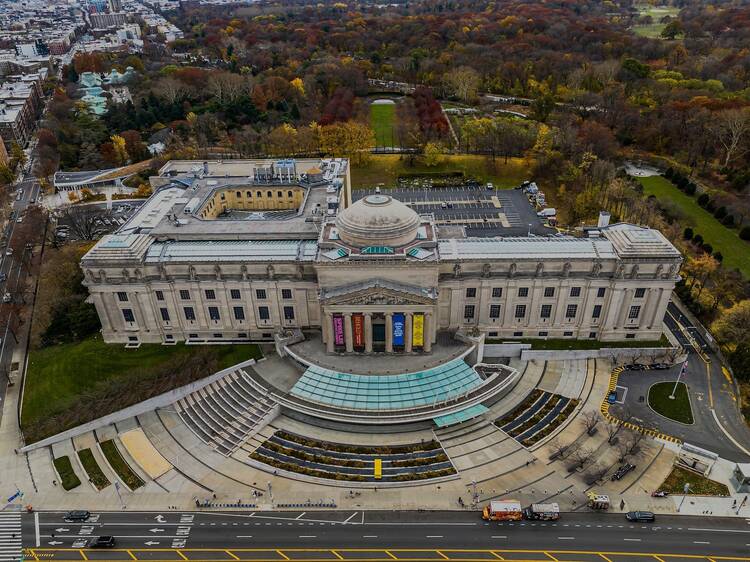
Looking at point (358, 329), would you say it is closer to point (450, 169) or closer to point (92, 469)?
point (92, 469)

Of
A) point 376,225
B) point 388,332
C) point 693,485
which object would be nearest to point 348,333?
point 388,332

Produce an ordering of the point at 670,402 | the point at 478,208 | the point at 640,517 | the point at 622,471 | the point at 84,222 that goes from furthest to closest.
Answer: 1. the point at 478,208
2. the point at 84,222
3. the point at 670,402
4. the point at 622,471
5. the point at 640,517

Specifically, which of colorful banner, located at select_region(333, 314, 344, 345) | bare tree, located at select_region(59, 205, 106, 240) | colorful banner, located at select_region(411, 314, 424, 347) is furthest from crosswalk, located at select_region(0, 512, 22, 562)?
bare tree, located at select_region(59, 205, 106, 240)

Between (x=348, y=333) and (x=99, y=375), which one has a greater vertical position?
(x=348, y=333)

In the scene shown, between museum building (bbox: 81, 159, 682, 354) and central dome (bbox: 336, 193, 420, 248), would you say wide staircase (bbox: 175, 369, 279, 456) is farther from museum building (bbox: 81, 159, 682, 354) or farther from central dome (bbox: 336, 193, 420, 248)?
central dome (bbox: 336, 193, 420, 248)

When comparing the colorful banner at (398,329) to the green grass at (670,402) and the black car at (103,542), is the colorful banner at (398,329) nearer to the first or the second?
the green grass at (670,402)

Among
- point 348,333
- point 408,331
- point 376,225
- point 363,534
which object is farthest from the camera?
point 348,333
